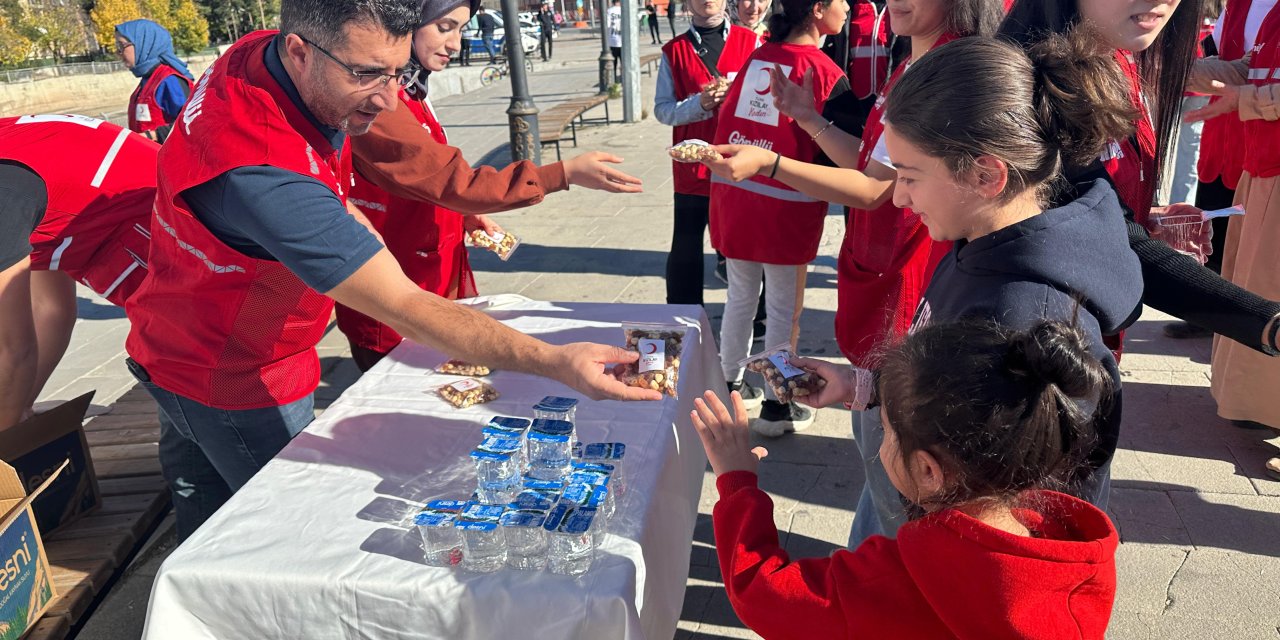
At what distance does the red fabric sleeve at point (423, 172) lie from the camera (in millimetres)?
2676

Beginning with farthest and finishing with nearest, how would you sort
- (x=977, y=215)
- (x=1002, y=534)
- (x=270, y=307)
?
(x=270, y=307), (x=977, y=215), (x=1002, y=534)

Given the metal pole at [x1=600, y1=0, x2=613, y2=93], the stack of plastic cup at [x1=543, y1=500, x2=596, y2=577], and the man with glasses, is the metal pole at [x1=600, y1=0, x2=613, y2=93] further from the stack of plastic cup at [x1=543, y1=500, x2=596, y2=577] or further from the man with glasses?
the stack of plastic cup at [x1=543, y1=500, x2=596, y2=577]

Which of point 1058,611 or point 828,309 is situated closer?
point 1058,611

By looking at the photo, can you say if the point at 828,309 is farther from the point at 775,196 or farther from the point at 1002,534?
the point at 1002,534

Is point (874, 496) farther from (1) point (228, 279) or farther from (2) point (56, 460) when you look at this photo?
(2) point (56, 460)

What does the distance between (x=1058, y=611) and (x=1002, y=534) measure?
0.49 ft

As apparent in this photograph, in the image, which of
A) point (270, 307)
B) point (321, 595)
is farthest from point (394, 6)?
point (321, 595)

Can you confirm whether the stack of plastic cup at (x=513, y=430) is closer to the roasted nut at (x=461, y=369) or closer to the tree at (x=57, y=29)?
the roasted nut at (x=461, y=369)

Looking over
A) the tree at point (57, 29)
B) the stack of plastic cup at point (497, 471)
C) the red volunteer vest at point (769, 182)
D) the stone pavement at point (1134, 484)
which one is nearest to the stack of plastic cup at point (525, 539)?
the stack of plastic cup at point (497, 471)


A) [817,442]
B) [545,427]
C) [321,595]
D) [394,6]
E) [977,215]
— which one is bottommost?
[817,442]

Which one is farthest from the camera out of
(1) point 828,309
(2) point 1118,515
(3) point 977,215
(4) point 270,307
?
(1) point 828,309

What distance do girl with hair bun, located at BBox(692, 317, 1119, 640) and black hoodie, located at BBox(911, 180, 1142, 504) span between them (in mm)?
111

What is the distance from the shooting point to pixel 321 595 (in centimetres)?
167

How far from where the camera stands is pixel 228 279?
6.58ft
